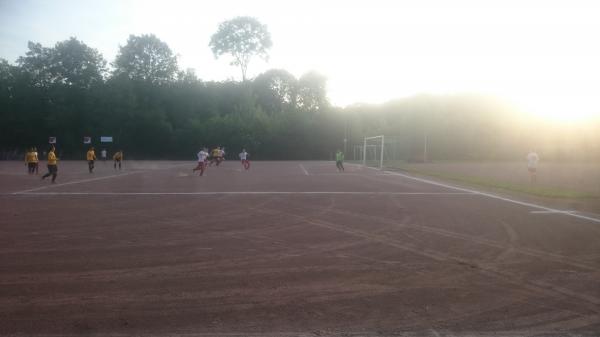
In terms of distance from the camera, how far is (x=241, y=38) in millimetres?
79250

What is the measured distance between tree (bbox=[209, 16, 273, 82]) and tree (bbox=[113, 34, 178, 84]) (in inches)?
333

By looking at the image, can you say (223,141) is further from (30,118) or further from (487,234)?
(487,234)

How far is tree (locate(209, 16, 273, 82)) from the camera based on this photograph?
260 feet

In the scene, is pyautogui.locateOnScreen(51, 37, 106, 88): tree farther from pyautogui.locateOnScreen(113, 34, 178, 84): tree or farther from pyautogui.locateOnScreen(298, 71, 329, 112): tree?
pyautogui.locateOnScreen(298, 71, 329, 112): tree

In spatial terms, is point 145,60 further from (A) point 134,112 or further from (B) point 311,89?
(B) point 311,89

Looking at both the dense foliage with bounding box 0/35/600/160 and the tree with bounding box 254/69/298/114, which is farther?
the tree with bounding box 254/69/298/114

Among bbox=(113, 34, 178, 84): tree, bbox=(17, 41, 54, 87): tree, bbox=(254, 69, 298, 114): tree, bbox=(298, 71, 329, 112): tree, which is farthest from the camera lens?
bbox=(298, 71, 329, 112): tree

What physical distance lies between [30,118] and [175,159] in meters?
21.2

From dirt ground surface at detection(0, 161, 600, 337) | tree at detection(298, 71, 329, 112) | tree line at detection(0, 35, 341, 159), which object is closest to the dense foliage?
tree line at detection(0, 35, 341, 159)

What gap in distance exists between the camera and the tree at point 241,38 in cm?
7912

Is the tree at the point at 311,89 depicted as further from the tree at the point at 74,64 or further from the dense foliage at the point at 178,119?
the tree at the point at 74,64

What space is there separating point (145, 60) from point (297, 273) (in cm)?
7482

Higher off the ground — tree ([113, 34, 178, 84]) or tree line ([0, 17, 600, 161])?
tree ([113, 34, 178, 84])

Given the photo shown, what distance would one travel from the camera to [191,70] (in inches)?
3093
